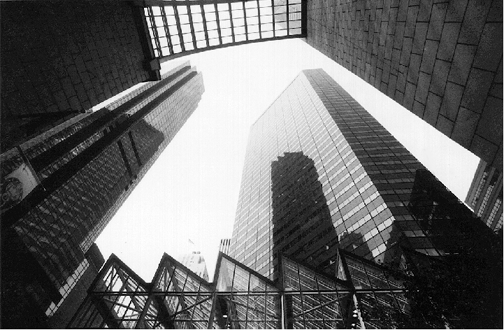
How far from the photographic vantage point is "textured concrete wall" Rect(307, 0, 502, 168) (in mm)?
8312

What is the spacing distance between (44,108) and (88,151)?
240 feet

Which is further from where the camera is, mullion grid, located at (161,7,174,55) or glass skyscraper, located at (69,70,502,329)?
mullion grid, located at (161,7,174,55)

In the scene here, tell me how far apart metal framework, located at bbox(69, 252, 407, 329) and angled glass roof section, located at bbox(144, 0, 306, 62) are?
20631 millimetres

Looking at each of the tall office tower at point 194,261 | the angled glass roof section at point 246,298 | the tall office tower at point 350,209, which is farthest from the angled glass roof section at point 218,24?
the tall office tower at point 194,261

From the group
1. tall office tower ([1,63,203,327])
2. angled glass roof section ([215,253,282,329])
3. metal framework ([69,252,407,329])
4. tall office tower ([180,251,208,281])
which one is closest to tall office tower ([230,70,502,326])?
metal framework ([69,252,407,329])

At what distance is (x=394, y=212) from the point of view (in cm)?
4697

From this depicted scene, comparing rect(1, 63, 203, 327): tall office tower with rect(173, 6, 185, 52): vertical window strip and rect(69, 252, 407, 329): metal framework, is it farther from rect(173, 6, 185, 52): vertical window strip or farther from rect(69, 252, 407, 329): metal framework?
rect(173, 6, 185, 52): vertical window strip

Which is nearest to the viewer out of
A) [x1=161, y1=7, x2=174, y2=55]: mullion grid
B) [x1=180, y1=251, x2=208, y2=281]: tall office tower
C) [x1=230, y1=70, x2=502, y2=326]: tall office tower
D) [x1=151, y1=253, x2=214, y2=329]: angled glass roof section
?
[x1=151, y1=253, x2=214, y2=329]: angled glass roof section

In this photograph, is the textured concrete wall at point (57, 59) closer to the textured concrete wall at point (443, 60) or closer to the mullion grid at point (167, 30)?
the mullion grid at point (167, 30)

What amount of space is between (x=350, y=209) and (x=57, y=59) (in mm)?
51572

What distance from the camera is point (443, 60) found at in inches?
404

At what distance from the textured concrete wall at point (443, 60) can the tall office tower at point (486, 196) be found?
77495 mm

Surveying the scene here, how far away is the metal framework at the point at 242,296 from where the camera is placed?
22.8 meters

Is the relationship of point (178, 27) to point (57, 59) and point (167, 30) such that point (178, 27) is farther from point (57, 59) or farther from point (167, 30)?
point (57, 59)
